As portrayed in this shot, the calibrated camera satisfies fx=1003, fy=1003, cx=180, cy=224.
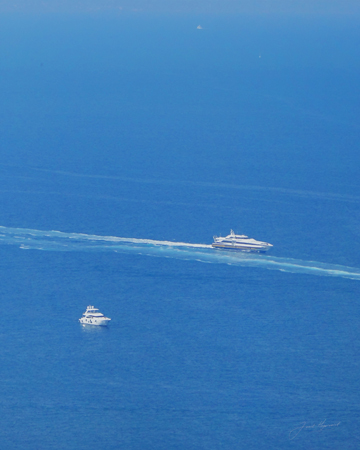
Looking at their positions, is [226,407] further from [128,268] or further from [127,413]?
[128,268]

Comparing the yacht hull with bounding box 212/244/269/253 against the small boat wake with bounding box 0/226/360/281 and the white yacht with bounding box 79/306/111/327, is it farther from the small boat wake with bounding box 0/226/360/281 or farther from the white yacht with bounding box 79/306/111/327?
the white yacht with bounding box 79/306/111/327

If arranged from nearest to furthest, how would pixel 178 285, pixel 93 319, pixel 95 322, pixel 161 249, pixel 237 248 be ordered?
pixel 93 319, pixel 95 322, pixel 178 285, pixel 161 249, pixel 237 248

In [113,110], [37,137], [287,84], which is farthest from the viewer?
[287,84]

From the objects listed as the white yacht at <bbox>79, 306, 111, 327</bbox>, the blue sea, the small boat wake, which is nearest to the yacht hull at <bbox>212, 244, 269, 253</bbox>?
the small boat wake

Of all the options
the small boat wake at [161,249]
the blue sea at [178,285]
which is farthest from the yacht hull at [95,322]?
the small boat wake at [161,249]

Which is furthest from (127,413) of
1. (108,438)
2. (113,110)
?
(113,110)

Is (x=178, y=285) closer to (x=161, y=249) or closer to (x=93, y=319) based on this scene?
(x=161, y=249)

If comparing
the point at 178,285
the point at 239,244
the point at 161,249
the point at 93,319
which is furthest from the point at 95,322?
the point at 239,244
